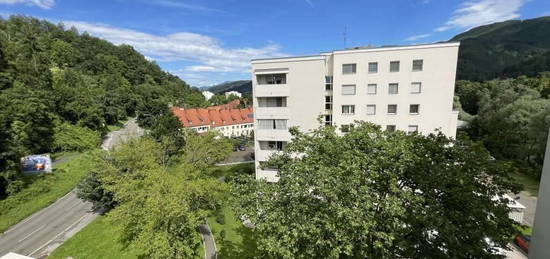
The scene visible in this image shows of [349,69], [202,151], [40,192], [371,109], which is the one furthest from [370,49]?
[40,192]

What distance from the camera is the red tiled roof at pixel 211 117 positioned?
7181cm

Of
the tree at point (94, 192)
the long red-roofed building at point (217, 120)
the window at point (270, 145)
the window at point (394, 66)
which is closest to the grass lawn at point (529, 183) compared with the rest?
the window at point (394, 66)

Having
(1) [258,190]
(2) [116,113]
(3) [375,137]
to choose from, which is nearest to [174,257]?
(1) [258,190]

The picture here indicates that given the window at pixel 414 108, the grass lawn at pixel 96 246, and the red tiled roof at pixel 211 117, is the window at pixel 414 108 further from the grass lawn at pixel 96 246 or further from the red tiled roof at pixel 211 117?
the red tiled roof at pixel 211 117

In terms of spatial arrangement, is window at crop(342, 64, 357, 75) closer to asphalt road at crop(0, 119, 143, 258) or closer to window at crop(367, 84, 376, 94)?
window at crop(367, 84, 376, 94)

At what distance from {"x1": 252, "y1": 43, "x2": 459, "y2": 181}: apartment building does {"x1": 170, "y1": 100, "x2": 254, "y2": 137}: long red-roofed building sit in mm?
45836

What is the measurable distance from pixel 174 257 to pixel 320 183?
46.2ft

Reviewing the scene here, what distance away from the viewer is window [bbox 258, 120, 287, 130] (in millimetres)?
25953

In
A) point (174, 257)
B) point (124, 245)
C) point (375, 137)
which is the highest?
point (375, 137)

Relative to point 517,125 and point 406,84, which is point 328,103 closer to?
point 406,84

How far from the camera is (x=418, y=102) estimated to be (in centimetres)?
2323

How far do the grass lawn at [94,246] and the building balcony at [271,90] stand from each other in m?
17.3

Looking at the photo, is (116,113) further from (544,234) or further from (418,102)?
(544,234)

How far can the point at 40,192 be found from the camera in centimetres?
3228
